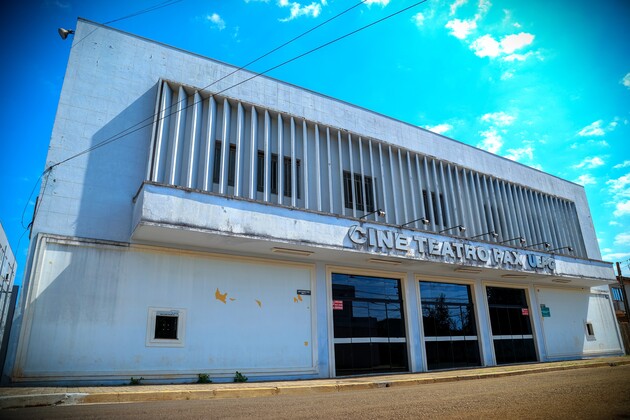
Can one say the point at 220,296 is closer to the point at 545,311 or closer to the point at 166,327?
the point at 166,327

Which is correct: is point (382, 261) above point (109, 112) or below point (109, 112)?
below

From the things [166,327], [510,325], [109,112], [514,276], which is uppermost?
→ [109,112]

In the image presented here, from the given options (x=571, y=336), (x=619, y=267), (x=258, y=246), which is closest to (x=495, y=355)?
(x=571, y=336)

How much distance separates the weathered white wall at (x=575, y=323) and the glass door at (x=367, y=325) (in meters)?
8.43

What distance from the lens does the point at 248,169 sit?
42.6ft

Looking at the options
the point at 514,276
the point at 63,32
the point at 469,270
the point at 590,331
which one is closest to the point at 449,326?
the point at 469,270

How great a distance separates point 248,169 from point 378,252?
4900 mm

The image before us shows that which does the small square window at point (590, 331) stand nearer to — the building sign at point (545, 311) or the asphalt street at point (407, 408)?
the building sign at point (545, 311)

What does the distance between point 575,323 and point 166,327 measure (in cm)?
1951

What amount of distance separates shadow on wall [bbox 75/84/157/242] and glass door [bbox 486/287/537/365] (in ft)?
47.6

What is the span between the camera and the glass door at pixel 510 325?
676 inches

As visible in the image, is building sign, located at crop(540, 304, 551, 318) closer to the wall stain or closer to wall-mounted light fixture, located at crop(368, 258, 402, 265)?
wall-mounted light fixture, located at crop(368, 258, 402, 265)

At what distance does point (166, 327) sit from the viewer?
34.8ft

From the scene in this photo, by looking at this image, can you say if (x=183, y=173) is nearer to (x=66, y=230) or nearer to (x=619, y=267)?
(x=66, y=230)
